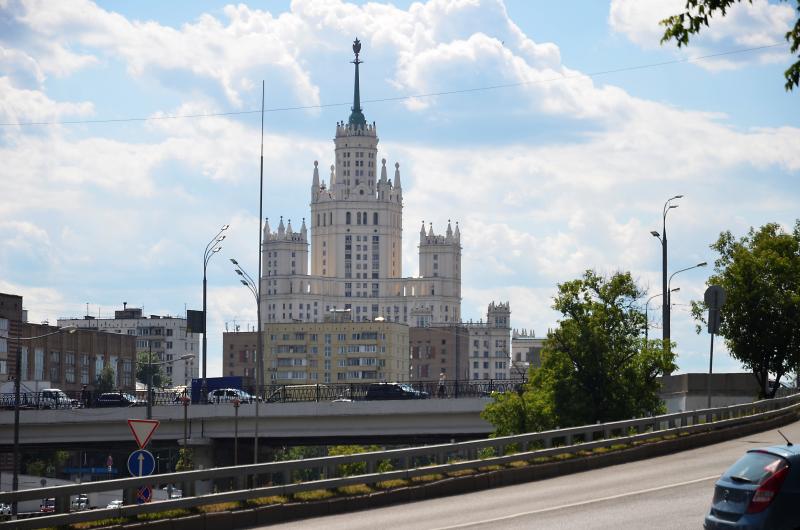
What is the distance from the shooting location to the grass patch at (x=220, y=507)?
25.3m

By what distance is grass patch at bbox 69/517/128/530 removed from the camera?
23219mm

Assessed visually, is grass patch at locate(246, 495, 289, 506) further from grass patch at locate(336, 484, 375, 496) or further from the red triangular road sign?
the red triangular road sign

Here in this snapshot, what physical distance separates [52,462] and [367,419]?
271 ft

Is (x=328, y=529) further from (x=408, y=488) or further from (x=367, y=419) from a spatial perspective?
(x=367, y=419)

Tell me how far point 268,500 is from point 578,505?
584 cm

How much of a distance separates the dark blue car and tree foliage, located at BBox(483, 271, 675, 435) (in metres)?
39.4

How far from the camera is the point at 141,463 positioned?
2781 cm

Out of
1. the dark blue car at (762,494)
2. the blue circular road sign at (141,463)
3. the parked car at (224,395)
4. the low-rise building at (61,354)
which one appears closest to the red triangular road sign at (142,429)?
the blue circular road sign at (141,463)

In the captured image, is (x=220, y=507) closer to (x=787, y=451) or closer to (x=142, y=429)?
(x=142, y=429)

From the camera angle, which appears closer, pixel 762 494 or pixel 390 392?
pixel 762 494

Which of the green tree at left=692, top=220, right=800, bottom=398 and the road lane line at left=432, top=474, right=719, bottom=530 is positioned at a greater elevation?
the green tree at left=692, top=220, right=800, bottom=398

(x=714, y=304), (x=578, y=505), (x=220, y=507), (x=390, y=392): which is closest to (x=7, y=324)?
(x=390, y=392)

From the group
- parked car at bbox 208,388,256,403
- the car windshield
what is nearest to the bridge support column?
parked car at bbox 208,388,256,403

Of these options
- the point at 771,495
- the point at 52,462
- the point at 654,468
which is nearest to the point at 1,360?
the point at 52,462
